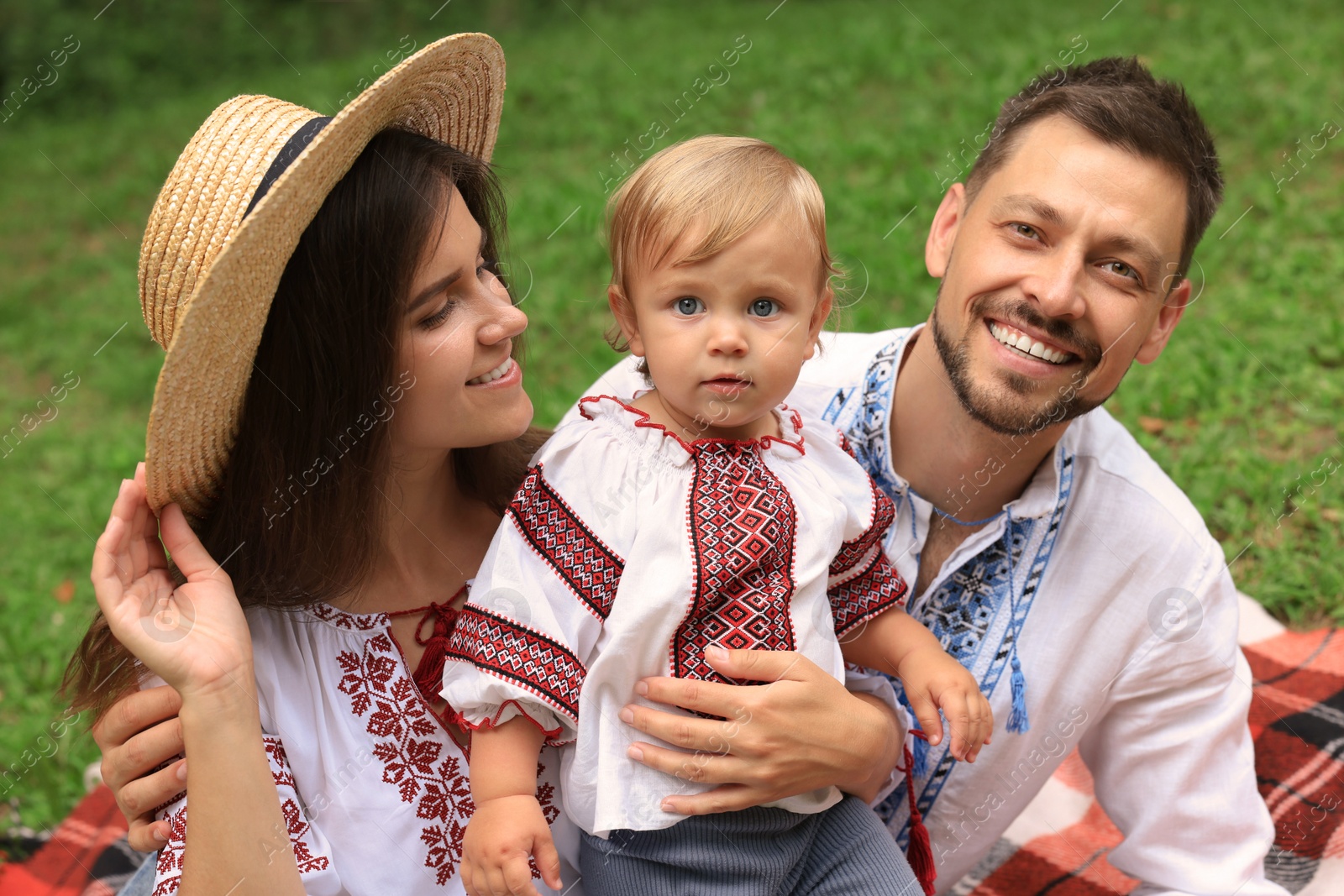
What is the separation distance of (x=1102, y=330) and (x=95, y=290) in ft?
22.7

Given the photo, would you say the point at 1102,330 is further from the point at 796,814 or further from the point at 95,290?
the point at 95,290

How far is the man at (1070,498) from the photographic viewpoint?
8.07ft

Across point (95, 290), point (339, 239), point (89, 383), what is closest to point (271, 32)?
point (95, 290)

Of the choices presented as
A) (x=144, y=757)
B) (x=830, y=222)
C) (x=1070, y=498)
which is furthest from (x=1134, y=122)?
(x=830, y=222)

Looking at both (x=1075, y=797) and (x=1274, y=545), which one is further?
(x=1274, y=545)

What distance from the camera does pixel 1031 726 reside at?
8.66ft

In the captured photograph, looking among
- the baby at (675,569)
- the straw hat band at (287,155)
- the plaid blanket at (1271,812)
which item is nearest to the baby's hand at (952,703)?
the baby at (675,569)

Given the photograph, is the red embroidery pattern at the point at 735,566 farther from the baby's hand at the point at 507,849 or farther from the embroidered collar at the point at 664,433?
the baby's hand at the point at 507,849

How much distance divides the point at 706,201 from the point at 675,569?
2.12 ft

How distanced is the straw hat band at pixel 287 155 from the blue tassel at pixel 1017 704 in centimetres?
183

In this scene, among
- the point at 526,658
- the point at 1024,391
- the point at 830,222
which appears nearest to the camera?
the point at 526,658

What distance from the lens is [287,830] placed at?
2.07m

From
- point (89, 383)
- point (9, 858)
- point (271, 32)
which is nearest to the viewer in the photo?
point (9, 858)

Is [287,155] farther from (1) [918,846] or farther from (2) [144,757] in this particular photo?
(1) [918,846]
